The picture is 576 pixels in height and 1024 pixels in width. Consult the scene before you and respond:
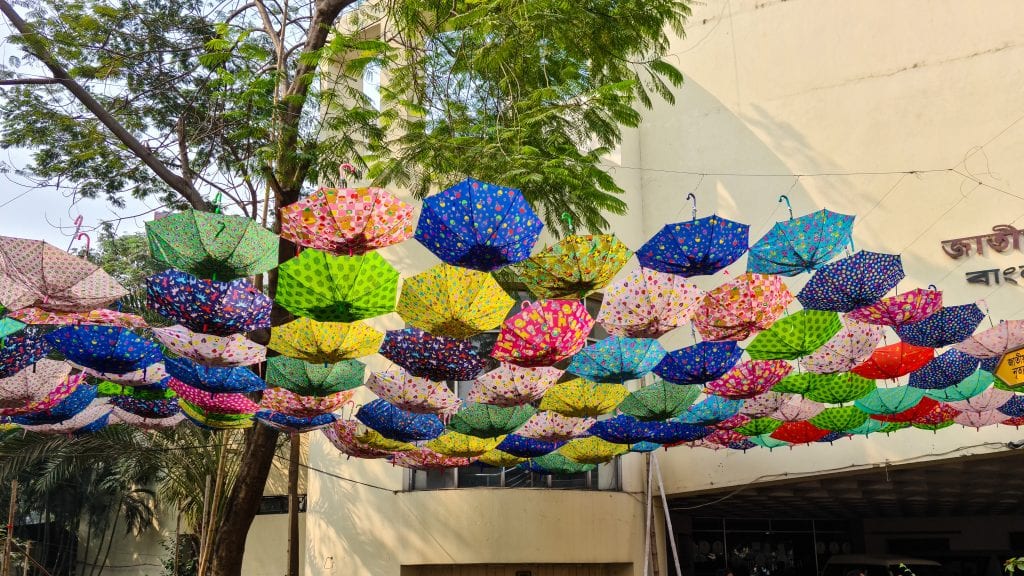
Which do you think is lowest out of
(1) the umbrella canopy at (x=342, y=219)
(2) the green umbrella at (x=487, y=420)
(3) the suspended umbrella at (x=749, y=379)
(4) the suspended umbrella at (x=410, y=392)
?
(2) the green umbrella at (x=487, y=420)

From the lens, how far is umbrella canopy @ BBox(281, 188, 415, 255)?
4758 mm

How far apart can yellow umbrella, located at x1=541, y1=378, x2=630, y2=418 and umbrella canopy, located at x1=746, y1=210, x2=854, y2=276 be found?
1.71 m

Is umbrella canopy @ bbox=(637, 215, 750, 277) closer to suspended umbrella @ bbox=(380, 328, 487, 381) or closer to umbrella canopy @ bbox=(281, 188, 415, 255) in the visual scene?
suspended umbrella @ bbox=(380, 328, 487, 381)

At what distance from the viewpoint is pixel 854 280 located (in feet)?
18.8

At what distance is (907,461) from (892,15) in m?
5.33

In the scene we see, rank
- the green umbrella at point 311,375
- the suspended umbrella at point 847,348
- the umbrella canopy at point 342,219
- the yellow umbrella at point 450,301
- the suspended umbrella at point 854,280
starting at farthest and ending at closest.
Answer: the suspended umbrella at point 847,348
the green umbrella at point 311,375
the suspended umbrella at point 854,280
the yellow umbrella at point 450,301
the umbrella canopy at point 342,219

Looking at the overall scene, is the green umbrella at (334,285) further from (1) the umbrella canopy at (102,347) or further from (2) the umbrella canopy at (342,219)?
(1) the umbrella canopy at (102,347)

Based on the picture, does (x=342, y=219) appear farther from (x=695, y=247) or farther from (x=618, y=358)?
(x=618, y=358)

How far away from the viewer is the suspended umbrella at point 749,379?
670cm

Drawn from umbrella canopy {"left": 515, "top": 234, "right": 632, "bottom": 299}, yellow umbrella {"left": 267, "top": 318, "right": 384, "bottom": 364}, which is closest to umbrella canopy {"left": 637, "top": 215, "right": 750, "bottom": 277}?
umbrella canopy {"left": 515, "top": 234, "right": 632, "bottom": 299}

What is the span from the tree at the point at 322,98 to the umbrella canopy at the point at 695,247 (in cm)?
120

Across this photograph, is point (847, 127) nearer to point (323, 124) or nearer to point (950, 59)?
point (950, 59)

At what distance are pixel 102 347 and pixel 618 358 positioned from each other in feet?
11.3

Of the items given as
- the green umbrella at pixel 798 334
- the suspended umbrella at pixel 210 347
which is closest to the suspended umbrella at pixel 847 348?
the green umbrella at pixel 798 334
